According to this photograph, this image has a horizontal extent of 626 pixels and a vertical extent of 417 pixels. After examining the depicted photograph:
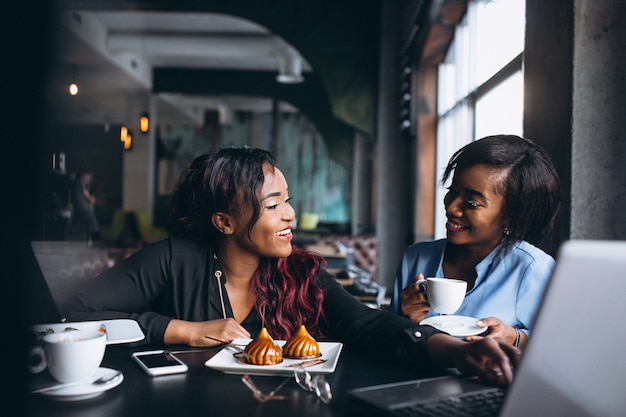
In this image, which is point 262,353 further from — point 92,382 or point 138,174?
point 138,174

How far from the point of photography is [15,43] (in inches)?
47.4

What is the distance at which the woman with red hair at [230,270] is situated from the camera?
5.70 ft

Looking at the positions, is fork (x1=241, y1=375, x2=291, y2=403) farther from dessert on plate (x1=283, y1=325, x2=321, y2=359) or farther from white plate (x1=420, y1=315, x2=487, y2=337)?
white plate (x1=420, y1=315, x2=487, y2=337)

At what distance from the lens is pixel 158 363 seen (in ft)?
4.00

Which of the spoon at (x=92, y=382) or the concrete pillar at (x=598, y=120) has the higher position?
the concrete pillar at (x=598, y=120)

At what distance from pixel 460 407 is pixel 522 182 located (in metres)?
0.99

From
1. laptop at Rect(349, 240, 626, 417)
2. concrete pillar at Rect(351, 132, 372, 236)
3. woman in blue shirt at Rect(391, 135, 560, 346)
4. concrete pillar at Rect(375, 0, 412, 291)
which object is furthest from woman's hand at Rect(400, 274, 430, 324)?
concrete pillar at Rect(351, 132, 372, 236)

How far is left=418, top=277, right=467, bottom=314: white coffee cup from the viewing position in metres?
1.46

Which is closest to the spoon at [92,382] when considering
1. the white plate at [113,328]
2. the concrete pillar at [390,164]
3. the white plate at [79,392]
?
the white plate at [79,392]

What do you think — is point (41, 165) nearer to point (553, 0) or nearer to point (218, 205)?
point (218, 205)

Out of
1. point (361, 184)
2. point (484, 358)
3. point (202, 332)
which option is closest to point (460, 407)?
point (484, 358)

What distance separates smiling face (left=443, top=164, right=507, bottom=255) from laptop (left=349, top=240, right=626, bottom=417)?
3.23 feet

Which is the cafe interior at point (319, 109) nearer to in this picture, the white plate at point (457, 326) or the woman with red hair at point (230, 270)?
the woman with red hair at point (230, 270)

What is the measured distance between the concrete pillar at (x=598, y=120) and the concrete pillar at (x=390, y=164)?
456 cm
